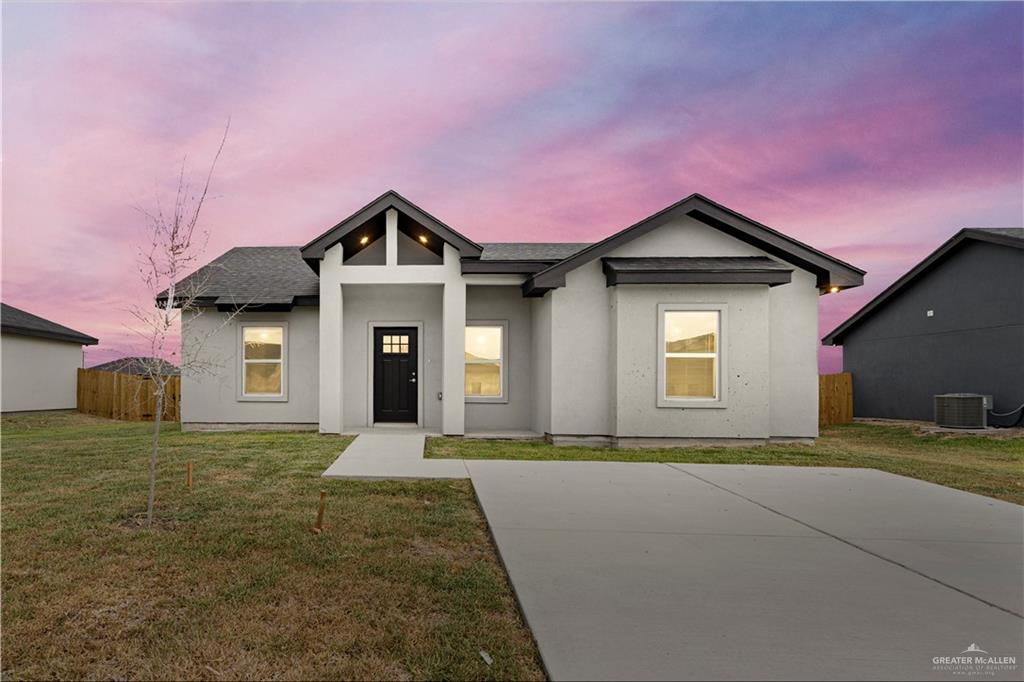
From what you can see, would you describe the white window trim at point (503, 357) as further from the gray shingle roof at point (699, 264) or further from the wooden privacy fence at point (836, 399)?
the wooden privacy fence at point (836, 399)

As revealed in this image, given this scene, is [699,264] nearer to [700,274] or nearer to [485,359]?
[700,274]

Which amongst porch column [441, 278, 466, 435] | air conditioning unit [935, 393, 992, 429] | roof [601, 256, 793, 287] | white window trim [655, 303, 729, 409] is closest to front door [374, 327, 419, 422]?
porch column [441, 278, 466, 435]

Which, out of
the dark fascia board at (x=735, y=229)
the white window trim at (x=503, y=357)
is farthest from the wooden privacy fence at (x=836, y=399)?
the white window trim at (x=503, y=357)

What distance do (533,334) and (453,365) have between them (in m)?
2.18

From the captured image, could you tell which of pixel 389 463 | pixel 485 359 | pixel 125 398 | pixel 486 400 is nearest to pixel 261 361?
pixel 485 359

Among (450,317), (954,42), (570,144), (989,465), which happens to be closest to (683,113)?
(570,144)

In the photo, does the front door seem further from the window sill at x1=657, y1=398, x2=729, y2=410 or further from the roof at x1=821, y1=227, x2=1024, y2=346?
the roof at x1=821, y1=227, x2=1024, y2=346

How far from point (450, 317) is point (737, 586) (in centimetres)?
889

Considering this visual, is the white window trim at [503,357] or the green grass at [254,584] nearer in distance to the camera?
the green grass at [254,584]

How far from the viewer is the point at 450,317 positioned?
1165cm

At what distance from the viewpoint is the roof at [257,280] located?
12586 millimetres

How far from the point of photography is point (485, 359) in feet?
42.0

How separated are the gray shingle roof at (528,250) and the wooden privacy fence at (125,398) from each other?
429 inches

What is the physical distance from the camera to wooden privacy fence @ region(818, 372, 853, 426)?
716 inches
